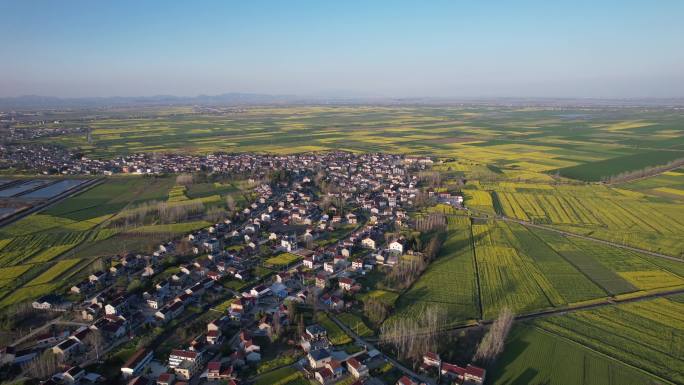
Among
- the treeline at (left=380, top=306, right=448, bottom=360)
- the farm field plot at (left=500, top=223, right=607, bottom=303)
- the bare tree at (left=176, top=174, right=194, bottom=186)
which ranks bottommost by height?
the treeline at (left=380, top=306, right=448, bottom=360)

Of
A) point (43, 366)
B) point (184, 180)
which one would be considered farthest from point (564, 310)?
point (184, 180)

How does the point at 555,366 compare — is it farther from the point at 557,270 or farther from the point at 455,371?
the point at 557,270

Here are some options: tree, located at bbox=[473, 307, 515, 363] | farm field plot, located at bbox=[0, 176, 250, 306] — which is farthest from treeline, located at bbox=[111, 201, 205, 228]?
tree, located at bbox=[473, 307, 515, 363]

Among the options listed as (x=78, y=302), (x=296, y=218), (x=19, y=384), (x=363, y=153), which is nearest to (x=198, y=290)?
(x=78, y=302)

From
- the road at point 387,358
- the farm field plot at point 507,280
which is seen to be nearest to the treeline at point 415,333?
the road at point 387,358

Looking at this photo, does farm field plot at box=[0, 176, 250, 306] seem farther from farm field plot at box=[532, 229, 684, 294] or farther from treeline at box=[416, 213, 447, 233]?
farm field plot at box=[532, 229, 684, 294]

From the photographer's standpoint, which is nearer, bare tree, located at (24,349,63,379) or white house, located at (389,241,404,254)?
bare tree, located at (24,349,63,379)
